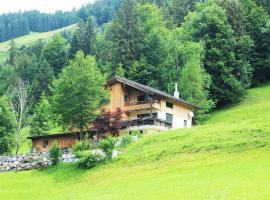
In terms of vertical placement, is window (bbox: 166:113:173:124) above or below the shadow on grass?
above

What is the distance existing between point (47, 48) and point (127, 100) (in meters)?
75.7

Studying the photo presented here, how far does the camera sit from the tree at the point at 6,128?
64.8 meters

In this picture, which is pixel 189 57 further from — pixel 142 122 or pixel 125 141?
pixel 125 141

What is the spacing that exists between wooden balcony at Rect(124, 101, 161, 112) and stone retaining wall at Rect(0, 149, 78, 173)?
62.4ft

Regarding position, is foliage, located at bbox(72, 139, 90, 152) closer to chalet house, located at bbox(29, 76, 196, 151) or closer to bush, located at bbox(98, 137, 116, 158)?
bush, located at bbox(98, 137, 116, 158)

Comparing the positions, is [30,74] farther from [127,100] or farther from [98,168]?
[98,168]

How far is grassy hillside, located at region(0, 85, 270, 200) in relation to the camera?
29234 millimetres

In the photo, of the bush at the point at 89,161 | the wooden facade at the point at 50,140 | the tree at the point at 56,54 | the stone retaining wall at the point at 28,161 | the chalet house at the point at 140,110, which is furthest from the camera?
the tree at the point at 56,54

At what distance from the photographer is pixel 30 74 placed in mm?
145375

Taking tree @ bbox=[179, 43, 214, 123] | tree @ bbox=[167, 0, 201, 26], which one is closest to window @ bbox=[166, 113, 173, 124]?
tree @ bbox=[179, 43, 214, 123]

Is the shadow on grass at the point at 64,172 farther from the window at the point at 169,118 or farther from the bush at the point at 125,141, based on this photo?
the window at the point at 169,118

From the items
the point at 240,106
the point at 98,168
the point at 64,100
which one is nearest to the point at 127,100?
the point at 64,100

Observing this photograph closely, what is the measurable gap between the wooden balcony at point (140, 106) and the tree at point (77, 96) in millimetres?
6810

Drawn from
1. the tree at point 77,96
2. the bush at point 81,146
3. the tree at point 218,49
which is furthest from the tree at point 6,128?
the tree at point 218,49
